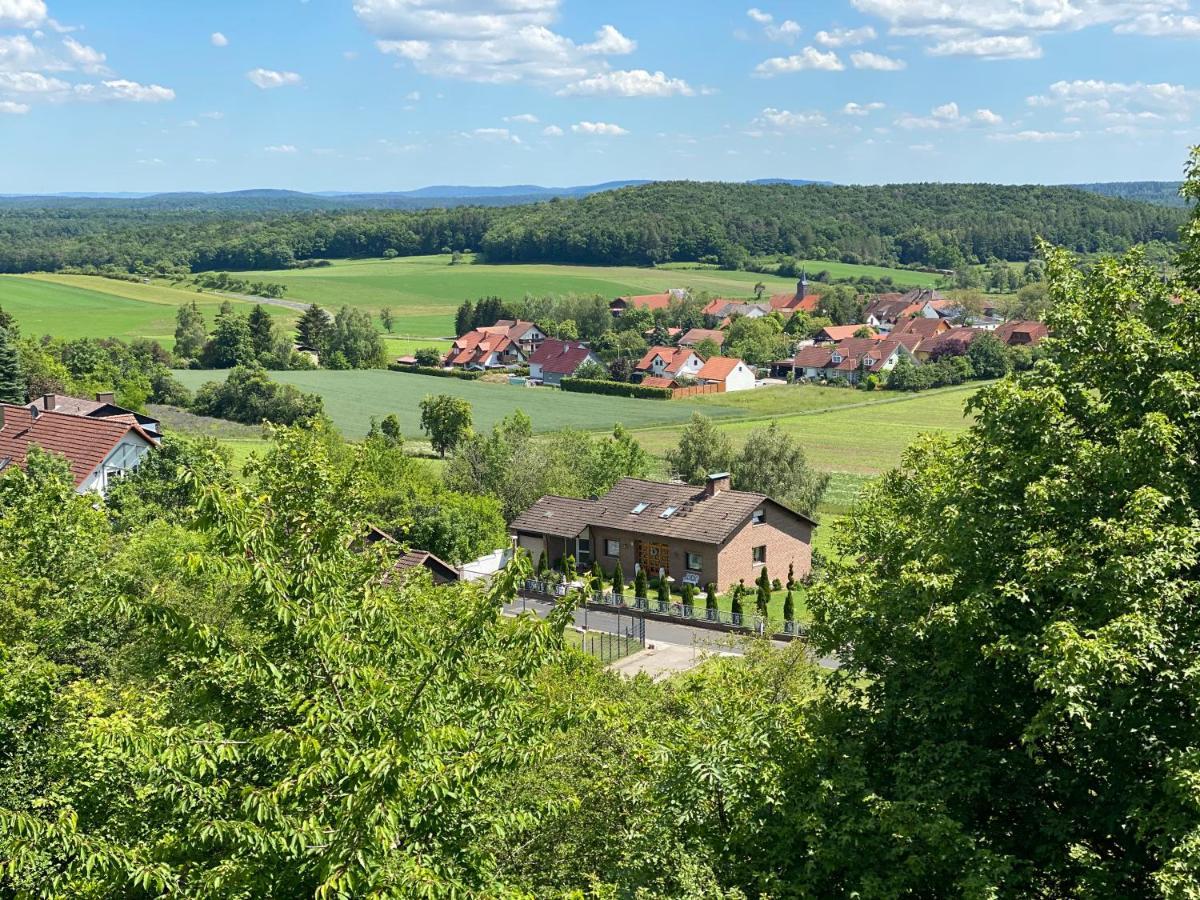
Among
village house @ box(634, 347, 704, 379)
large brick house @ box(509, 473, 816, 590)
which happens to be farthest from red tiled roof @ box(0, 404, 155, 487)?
village house @ box(634, 347, 704, 379)

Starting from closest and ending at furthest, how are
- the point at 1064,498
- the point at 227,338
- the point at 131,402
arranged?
the point at 1064,498 → the point at 131,402 → the point at 227,338

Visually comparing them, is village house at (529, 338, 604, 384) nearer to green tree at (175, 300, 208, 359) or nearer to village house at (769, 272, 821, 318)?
green tree at (175, 300, 208, 359)

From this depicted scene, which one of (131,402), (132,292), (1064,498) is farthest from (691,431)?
(132,292)

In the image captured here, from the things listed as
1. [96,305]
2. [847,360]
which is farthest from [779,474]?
[96,305]

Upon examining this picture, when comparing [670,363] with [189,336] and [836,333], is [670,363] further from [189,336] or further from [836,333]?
[189,336]

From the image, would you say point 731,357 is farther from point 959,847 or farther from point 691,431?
point 959,847

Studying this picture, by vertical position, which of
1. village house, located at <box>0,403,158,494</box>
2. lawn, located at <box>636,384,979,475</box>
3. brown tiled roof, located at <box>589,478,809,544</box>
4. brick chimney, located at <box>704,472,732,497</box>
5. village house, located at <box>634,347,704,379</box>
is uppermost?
village house, located at <box>0,403,158,494</box>
